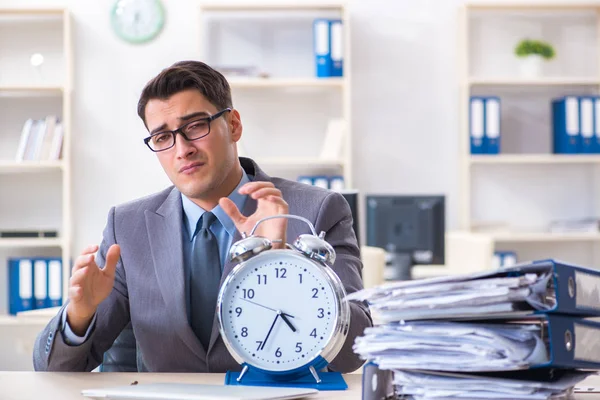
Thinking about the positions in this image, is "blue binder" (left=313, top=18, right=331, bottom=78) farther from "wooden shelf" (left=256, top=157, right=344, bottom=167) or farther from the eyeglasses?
the eyeglasses

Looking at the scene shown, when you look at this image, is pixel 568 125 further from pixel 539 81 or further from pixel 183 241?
pixel 183 241

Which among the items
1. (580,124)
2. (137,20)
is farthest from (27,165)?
(580,124)

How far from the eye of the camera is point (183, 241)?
1708 mm

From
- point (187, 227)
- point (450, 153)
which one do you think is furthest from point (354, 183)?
point (187, 227)

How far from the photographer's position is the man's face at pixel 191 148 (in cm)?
166

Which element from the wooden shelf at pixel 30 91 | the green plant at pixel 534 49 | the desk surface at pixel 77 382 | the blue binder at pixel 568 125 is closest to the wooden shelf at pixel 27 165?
the wooden shelf at pixel 30 91

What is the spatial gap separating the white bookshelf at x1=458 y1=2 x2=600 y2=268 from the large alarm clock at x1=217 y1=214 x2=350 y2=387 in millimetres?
4151

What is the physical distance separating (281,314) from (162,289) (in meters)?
0.50

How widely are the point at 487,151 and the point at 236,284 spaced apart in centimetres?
402

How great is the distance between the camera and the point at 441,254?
15.5 feet

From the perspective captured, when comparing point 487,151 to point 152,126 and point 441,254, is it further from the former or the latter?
point 152,126

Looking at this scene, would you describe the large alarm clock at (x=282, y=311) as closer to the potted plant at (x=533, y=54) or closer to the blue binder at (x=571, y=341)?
the blue binder at (x=571, y=341)

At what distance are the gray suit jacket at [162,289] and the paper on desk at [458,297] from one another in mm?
469

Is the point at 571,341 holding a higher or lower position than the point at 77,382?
higher
